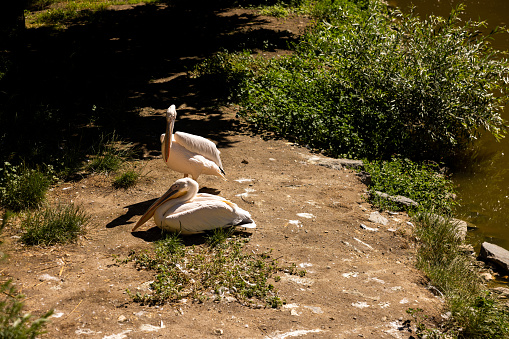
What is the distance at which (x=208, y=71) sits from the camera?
10.8 meters

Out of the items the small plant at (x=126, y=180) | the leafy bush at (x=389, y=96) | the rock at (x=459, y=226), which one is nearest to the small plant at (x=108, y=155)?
the small plant at (x=126, y=180)

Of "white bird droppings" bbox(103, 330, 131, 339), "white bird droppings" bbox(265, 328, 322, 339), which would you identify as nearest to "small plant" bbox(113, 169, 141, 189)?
"white bird droppings" bbox(103, 330, 131, 339)

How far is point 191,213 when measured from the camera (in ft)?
18.1

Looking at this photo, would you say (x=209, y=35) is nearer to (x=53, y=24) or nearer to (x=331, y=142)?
(x=53, y=24)

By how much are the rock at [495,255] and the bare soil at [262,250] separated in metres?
1.30

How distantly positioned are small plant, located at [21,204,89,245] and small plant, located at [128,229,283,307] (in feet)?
2.61

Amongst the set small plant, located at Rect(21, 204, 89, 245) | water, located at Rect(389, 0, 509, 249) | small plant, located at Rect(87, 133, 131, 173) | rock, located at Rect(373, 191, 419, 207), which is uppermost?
small plant, located at Rect(87, 133, 131, 173)

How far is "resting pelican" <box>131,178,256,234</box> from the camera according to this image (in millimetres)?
5516

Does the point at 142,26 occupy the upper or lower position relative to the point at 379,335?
upper

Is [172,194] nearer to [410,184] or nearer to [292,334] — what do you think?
[292,334]

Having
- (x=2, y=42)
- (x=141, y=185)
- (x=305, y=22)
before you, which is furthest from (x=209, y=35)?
(x=141, y=185)

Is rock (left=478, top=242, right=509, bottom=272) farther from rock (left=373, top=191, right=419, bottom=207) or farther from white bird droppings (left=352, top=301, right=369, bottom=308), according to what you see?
white bird droppings (left=352, top=301, right=369, bottom=308)

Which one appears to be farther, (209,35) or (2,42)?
(209,35)

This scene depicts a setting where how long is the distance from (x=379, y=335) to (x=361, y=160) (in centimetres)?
445
